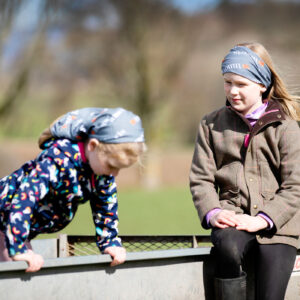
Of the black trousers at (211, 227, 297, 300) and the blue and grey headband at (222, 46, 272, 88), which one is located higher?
the blue and grey headband at (222, 46, 272, 88)

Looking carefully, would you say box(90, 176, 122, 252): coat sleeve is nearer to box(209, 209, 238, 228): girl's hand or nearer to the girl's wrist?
box(209, 209, 238, 228): girl's hand

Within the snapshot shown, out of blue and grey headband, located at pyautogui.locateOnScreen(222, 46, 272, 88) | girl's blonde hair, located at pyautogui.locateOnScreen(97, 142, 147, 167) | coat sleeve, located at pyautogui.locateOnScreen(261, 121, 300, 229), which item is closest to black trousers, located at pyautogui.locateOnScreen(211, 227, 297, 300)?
coat sleeve, located at pyautogui.locateOnScreen(261, 121, 300, 229)

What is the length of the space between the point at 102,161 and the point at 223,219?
63 centimetres

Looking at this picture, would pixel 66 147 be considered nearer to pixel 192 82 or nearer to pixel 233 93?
pixel 233 93

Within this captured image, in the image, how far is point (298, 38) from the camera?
44.6ft

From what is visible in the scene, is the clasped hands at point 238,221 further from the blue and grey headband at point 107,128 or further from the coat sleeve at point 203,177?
the blue and grey headband at point 107,128

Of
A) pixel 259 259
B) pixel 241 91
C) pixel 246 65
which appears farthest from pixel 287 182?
pixel 246 65

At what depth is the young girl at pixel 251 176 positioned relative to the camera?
2.57m

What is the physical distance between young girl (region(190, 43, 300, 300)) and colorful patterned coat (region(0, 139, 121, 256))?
47 centimetres

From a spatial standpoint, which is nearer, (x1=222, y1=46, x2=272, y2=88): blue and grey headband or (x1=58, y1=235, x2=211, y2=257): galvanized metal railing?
(x1=222, y1=46, x2=272, y2=88): blue and grey headband

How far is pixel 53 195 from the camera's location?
2518 millimetres

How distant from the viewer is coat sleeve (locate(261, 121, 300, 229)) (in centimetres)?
266

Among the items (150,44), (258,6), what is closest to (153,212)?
(150,44)

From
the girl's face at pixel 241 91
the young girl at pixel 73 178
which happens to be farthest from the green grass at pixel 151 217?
the young girl at pixel 73 178
